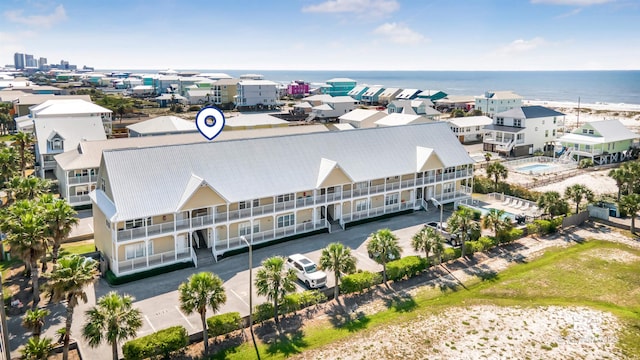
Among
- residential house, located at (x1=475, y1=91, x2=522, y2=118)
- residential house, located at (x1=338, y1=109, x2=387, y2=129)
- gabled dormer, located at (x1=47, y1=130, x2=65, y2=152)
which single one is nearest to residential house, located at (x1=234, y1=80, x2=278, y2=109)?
residential house, located at (x1=338, y1=109, x2=387, y2=129)

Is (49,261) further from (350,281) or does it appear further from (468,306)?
(468,306)

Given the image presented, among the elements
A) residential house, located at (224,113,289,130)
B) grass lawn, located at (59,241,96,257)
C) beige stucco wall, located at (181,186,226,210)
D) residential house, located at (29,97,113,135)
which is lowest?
grass lawn, located at (59,241,96,257)

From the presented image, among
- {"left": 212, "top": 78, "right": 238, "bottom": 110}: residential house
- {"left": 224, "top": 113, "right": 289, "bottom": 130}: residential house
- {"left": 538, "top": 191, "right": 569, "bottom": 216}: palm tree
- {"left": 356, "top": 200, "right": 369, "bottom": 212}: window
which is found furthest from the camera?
{"left": 212, "top": 78, "right": 238, "bottom": 110}: residential house

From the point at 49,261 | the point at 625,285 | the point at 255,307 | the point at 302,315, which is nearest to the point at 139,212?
the point at 49,261

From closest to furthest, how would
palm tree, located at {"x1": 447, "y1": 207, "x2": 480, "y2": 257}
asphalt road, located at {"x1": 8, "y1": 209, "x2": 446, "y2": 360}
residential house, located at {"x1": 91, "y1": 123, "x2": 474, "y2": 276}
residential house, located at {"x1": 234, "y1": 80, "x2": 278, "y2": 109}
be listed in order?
asphalt road, located at {"x1": 8, "y1": 209, "x2": 446, "y2": 360} < residential house, located at {"x1": 91, "y1": 123, "x2": 474, "y2": 276} < palm tree, located at {"x1": 447, "y1": 207, "x2": 480, "y2": 257} < residential house, located at {"x1": 234, "y1": 80, "x2": 278, "y2": 109}

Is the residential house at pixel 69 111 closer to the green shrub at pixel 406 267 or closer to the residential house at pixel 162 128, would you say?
the residential house at pixel 162 128

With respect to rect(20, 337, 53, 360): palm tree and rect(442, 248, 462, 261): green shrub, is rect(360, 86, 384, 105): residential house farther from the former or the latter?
rect(20, 337, 53, 360): palm tree
